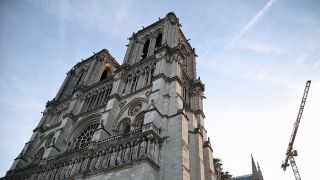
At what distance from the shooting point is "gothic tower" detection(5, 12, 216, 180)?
674 inches

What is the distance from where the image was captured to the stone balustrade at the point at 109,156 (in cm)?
1677

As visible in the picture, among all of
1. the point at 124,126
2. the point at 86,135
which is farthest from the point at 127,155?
the point at 86,135

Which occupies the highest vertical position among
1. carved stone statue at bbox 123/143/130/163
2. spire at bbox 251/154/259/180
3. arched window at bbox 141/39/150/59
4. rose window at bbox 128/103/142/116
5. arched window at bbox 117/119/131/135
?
arched window at bbox 141/39/150/59

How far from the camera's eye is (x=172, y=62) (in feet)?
81.9

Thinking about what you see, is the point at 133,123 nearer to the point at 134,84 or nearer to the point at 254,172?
the point at 134,84

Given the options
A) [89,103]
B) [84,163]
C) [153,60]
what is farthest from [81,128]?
[153,60]

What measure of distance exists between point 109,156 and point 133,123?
4.22 metres

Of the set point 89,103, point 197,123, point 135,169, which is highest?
point 89,103

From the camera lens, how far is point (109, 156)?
59.7ft

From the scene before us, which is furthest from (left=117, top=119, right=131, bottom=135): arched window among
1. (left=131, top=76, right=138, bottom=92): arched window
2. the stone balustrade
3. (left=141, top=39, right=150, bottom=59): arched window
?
(left=141, top=39, right=150, bottom=59): arched window

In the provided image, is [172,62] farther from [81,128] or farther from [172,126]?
[81,128]

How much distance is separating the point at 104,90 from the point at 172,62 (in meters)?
8.46

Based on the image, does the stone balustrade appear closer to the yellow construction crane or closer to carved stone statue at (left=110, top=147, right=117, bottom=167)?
carved stone statue at (left=110, top=147, right=117, bottom=167)

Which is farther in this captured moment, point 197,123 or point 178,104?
point 197,123
